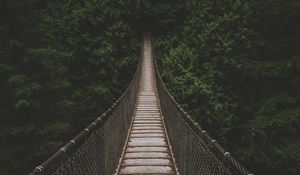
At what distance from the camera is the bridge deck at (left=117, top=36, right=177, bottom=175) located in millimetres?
5922

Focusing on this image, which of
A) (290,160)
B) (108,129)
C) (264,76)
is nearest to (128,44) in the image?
(264,76)

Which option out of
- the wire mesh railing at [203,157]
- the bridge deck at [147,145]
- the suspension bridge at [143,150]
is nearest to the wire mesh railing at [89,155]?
the suspension bridge at [143,150]

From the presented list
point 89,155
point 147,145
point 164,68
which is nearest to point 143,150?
point 147,145

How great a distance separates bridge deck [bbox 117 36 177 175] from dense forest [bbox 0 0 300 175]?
119 inches

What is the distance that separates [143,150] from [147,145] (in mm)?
299

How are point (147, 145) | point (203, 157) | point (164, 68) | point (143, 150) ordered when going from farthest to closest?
point (164, 68)
point (147, 145)
point (143, 150)
point (203, 157)

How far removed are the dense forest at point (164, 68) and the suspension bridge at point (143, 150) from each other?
3660 mm

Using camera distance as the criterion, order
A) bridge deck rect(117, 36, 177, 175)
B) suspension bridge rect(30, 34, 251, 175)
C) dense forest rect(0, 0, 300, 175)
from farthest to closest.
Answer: dense forest rect(0, 0, 300, 175) → bridge deck rect(117, 36, 177, 175) → suspension bridge rect(30, 34, 251, 175)

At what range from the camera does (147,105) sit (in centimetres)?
1227

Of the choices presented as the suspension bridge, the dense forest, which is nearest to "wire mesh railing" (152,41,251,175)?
the suspension bridge

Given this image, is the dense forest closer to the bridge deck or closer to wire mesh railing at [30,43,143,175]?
the bridge deck

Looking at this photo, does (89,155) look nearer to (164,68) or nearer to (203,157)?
(203,157)

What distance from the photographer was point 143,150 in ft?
23.2

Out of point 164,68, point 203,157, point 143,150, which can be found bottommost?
point 143,150
